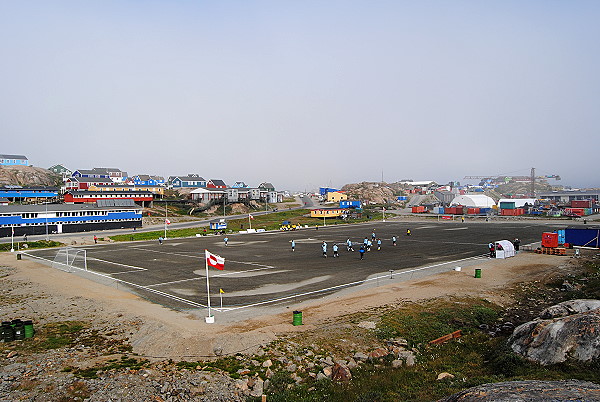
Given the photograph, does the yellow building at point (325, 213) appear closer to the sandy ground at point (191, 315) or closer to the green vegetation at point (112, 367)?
the sandy ground at point (191, 315)

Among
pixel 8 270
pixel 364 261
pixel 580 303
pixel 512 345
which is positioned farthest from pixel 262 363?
pixel 8 270

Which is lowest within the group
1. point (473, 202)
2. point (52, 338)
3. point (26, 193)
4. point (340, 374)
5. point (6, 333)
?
point (340, 374)

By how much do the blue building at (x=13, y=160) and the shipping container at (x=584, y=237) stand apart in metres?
181

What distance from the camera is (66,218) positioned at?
240 feet

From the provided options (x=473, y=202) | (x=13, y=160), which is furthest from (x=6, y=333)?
(x=13, y=160)

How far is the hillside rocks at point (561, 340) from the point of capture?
13.2 m

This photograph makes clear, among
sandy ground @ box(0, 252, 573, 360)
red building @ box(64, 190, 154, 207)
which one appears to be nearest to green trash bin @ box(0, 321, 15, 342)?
sandy ground @ box(0, 252, 573, 360)

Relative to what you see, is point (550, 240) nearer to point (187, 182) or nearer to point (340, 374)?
point (340, 374)

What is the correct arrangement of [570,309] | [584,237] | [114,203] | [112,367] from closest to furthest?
[112,367] → [570,309] → [584,237] → [114,203]

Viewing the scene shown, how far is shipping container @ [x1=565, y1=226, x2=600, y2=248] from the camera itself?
45062mm

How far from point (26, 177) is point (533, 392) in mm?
165594

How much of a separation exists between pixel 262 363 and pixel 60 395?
22.1 feet

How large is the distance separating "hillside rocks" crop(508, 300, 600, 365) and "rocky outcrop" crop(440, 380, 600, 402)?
635 cm

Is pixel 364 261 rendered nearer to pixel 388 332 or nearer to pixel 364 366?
pixel 388 332
